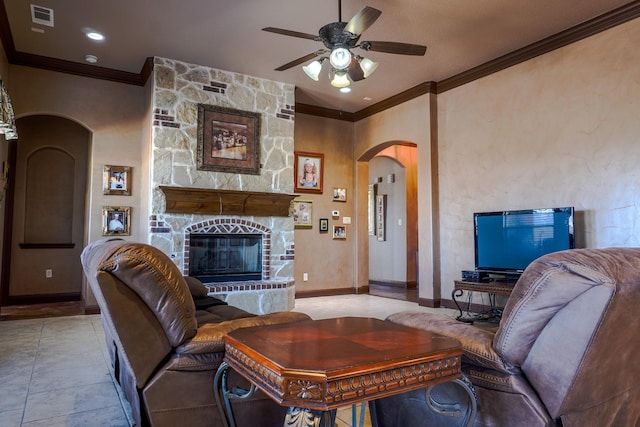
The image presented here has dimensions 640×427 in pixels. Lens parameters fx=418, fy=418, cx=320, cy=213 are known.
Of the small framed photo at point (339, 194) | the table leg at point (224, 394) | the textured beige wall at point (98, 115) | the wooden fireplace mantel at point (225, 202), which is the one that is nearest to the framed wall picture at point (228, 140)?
the wooden fireplace mantel at point (225, 202)

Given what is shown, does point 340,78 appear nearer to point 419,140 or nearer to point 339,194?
point 419,140

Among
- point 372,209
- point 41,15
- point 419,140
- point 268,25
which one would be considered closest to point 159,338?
point 268,25

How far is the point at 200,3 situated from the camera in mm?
3961

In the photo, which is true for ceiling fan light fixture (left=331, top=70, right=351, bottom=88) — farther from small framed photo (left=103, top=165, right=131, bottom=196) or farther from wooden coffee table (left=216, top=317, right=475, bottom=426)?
small framed photo (left=103, top=165, right=131, bottom=196)

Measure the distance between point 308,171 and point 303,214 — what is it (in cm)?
73

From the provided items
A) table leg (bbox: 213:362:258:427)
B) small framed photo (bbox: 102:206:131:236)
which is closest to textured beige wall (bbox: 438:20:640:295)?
table leg (bbox: 213:362:258:427)

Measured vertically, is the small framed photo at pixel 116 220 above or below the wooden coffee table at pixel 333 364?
above

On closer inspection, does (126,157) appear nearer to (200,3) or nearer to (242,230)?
(242,230)

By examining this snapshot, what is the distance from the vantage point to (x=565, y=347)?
4.32 feet

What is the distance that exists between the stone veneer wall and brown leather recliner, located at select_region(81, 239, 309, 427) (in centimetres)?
349

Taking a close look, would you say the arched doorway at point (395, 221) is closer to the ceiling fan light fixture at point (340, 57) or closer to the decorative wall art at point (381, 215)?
the decorative wall art at point (381, 215)

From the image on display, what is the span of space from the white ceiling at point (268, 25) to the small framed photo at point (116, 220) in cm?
186

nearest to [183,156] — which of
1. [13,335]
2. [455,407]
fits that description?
[13,335]

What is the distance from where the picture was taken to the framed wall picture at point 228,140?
17.8 feet
